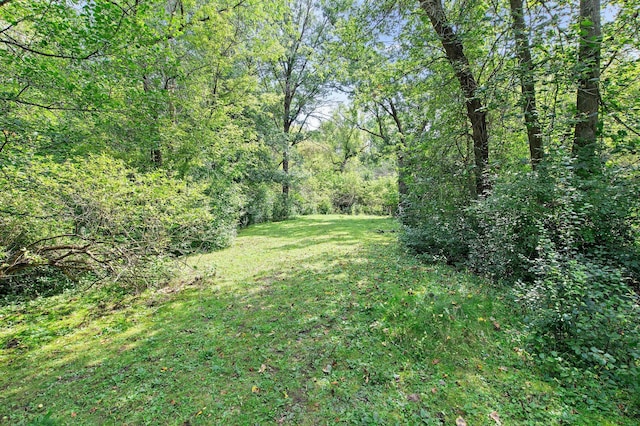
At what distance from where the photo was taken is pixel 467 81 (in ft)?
18.3

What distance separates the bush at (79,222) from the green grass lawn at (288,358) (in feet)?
2.61

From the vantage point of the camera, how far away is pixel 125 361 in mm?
2996

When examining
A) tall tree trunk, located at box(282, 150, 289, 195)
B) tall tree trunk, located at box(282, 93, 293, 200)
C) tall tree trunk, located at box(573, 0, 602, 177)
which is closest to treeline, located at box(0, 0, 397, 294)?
tall tree trunk, located at box(282, 150, 289, 195)

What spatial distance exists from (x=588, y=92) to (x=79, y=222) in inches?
324

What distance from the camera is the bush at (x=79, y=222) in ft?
12.9

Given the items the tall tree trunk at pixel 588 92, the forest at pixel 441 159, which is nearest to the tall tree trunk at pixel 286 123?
the forest at pixel 441 159

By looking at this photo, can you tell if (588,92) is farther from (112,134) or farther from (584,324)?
(112,134)

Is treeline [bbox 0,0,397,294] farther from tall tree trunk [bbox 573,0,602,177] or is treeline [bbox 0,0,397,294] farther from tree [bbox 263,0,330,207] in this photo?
tall tree trunk [bbox 573,0,602,177]

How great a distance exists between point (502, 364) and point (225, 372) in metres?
2.66

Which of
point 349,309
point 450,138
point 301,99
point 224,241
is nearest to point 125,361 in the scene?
point 349,309

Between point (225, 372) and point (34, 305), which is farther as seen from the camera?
point (34, 305)

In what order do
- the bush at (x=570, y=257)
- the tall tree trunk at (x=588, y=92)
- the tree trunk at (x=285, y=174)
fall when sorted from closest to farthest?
1. the bush at (x=570, y=257)
2. the tall tree trunk at (x=588, y=92)
3. the tree trunk at (x=285, y=174)

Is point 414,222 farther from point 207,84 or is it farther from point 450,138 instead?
point 207,84

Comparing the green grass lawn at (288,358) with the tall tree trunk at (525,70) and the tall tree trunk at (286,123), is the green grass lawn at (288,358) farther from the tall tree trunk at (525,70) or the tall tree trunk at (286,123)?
the tall tree trunk at (286,123)
